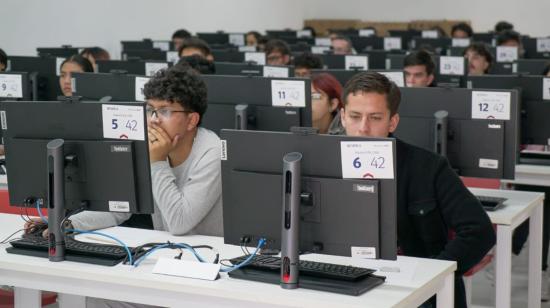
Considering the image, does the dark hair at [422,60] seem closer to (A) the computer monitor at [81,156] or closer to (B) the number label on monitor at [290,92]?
(B) the number label on monitor at [290,92]

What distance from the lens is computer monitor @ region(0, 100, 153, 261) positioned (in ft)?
8.64

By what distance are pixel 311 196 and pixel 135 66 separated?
441cm

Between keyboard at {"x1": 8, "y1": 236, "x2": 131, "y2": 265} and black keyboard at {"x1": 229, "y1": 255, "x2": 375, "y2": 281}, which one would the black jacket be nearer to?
black keyboard at {"x1": 229, "y1": 255, "x2": 375, "y2": 281}

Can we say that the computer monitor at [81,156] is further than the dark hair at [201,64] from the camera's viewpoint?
No

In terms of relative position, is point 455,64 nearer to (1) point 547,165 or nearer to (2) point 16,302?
Result: (1) point 547,165

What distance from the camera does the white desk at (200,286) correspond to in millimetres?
2330

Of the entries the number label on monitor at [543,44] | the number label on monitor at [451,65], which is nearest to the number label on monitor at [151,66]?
the number label on monitor at [451,65]

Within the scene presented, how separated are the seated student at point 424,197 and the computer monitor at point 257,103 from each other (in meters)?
1.41

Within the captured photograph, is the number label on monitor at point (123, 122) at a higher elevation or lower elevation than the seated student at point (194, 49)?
lower

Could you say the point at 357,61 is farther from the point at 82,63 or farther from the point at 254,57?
the point at 82,63

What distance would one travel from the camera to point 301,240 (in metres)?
2.40

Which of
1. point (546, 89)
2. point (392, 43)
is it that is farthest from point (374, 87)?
point (392, 43)

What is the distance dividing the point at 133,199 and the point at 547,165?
2.50 m

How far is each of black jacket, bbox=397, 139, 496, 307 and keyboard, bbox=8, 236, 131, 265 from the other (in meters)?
0.88
